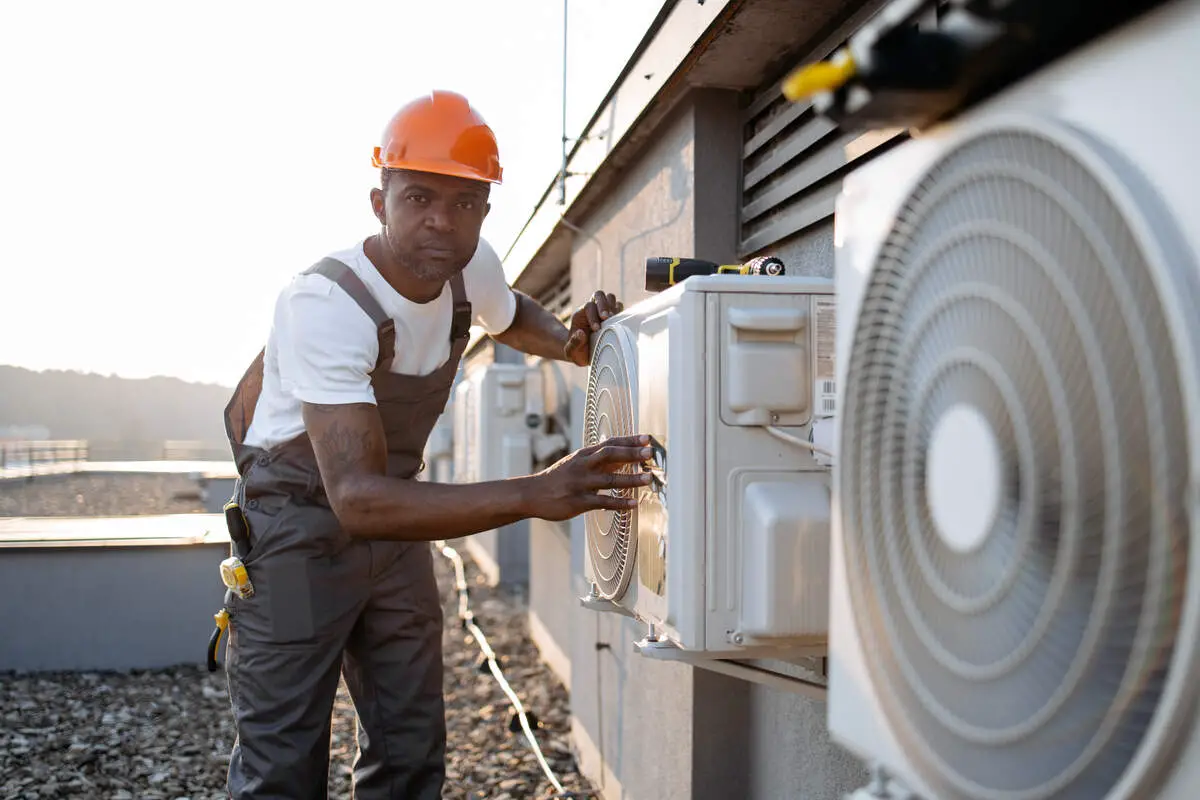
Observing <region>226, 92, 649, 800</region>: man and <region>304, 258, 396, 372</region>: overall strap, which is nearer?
<region>226, 92, 649, 800</region>: man

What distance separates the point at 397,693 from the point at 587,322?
1264 millimetres

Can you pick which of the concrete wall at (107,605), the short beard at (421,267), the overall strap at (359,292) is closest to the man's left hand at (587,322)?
the short beard at (421,267)

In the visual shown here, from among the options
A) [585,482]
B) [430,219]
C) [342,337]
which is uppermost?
[430,219]

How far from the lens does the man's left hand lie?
2646mm

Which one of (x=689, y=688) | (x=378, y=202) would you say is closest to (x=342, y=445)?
(x=378, y=202)

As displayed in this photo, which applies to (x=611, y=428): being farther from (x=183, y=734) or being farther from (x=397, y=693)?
(x=183, y=734)

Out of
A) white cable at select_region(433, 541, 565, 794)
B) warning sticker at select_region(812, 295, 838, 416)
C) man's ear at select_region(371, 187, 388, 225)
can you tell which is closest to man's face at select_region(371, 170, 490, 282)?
man's ear at select_region(371, 187, 388, 225)

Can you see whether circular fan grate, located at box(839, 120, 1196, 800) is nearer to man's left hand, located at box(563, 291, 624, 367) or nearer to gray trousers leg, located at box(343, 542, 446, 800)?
man's left hand, located at box(563, 291, 624, 367)

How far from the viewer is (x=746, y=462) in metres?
1.82

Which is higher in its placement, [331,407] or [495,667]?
[331,407]

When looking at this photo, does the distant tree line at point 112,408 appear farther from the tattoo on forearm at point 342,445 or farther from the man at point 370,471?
the tattoo on forearm at point 342,445

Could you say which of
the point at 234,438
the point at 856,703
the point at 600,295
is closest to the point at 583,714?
the point at 234,438

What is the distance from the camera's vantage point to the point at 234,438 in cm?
314

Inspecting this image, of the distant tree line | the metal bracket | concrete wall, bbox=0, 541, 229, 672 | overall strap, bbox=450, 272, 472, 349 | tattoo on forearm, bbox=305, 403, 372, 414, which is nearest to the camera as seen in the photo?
the metal bracket
